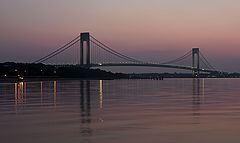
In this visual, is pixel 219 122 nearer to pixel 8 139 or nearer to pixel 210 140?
pixel 210 140

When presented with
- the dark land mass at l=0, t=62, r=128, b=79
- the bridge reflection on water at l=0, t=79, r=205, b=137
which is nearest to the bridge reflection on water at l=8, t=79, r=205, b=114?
the bridge reflection on water at l=0, t=79, r=205, b=137

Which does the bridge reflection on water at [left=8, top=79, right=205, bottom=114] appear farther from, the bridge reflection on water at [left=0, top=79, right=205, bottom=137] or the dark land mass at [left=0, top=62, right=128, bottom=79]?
the dark land mass at [left=0, top=62, right=128, bottom=79]

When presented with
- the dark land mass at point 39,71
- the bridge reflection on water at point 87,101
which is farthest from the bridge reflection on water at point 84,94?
the dark land mass at point 39,71

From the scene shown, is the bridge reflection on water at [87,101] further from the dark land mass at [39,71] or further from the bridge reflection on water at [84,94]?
the dark land mass at [39,71]

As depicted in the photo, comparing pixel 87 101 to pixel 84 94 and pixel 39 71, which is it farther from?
pixel 39 71

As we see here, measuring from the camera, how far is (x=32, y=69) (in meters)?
136

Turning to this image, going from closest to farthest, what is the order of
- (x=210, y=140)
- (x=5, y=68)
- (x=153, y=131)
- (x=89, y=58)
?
(x=210, y=140) → (x=153, y=131) → (x=89, y=58) → (x=5, y=68)

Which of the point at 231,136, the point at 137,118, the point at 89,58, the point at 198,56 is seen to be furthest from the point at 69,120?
the point at 198,56

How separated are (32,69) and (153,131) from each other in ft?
416

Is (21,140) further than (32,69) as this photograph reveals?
No

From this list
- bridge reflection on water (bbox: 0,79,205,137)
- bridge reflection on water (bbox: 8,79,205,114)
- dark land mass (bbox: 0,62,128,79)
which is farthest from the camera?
dark land mass (bbox: 0,62,128,79)

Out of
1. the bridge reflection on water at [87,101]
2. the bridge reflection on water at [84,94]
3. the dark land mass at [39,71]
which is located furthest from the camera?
the dark land mass at [39,71]

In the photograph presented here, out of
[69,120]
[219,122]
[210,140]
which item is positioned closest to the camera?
[210,140]

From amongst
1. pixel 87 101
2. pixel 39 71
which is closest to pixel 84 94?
pixel 87 101
